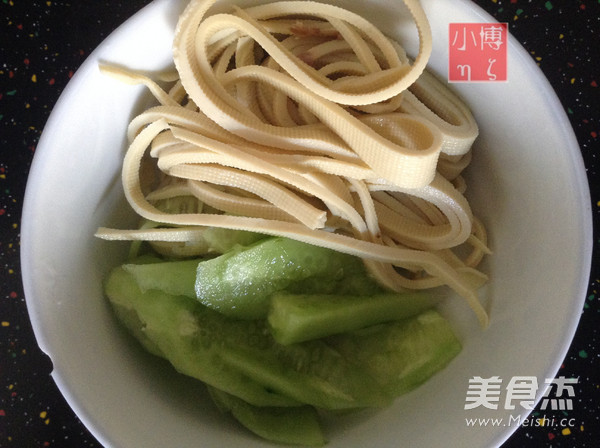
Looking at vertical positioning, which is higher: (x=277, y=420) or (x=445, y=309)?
(x=445, y=309)

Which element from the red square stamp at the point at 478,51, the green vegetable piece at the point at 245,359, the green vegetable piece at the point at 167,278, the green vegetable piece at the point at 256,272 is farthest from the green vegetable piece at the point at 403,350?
the red square stamp at the point at 478,51

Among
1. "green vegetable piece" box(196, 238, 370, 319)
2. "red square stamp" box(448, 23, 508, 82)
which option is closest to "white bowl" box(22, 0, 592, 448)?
"red square stamp" box(448, 23, 508, 82)

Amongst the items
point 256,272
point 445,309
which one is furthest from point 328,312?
point 445,309

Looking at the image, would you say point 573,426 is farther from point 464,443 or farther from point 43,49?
point 43,49

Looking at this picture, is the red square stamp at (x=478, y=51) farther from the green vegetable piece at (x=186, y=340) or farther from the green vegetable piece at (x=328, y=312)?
the green vegetable piece at (x=186, y=340)

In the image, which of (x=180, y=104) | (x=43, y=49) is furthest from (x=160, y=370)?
(x=43, y=49)

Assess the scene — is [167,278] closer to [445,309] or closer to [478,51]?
[445,309]

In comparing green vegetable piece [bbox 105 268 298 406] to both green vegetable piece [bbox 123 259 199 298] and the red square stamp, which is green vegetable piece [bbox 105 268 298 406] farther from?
the red square stamp
